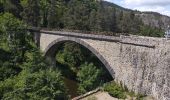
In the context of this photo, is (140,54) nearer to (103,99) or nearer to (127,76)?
(127,76)

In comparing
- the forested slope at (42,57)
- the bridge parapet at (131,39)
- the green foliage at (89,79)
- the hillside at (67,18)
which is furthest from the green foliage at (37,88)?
the hillside at (67,18)

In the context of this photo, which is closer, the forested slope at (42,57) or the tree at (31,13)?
the forested slope at (42,57)

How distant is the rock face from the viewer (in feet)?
128

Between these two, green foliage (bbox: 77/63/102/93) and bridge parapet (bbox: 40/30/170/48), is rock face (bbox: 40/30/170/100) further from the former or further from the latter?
green foliage (bbox: 77/63/102/93)

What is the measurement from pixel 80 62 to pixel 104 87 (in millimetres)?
28227

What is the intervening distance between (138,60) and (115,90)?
4.60 m

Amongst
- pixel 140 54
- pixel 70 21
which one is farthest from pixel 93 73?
pixel 70 21

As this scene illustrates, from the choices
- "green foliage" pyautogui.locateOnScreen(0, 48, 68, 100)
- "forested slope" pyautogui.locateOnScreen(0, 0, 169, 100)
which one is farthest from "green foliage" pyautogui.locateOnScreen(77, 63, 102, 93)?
"green foliage" pyautogui.locateOnScreen(0, 48, 68, 100)

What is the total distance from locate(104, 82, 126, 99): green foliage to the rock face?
88 centimetres

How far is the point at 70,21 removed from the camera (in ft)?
260

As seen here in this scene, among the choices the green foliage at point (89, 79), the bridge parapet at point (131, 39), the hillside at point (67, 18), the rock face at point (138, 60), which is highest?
the hillside at point (67, 18)

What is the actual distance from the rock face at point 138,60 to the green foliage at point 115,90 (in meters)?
0.88

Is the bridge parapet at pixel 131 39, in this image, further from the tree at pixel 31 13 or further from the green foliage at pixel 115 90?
the tree at pixel 31 13

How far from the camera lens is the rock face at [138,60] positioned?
38.9 meters
